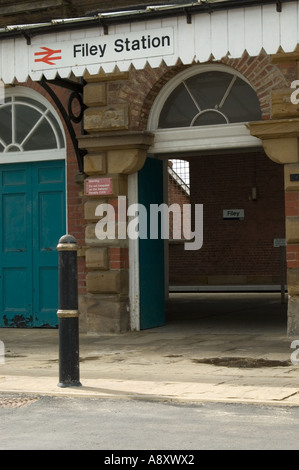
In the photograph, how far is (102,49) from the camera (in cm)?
1088

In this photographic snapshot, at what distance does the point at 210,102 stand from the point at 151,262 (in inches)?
96.8

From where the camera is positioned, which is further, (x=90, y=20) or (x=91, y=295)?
(x=91, y=295)

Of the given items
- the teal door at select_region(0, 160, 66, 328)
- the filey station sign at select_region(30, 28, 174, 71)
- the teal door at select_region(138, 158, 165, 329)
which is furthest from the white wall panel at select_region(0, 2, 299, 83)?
the teal door at select_region(0, 160, 66, 328)

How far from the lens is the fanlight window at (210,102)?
42.9 ft

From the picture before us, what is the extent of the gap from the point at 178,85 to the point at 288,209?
8.37ft

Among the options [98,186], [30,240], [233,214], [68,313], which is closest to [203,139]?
[98,186]

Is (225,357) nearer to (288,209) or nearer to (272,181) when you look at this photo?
(288,209)

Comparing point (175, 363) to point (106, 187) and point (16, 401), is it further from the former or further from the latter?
point (106, 187)

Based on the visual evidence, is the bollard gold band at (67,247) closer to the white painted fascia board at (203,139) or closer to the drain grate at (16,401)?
the drain grate at (16,401)

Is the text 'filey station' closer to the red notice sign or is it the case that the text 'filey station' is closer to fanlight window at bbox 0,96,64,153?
the red notice sign

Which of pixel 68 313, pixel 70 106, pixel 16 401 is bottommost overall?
pixel 16 401

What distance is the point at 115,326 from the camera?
13.4m
